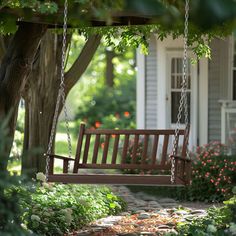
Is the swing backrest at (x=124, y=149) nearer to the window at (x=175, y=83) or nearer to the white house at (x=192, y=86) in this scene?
the white house at (x=192, y=86)

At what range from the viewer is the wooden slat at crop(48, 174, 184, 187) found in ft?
22.3

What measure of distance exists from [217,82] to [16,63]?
23.6ft

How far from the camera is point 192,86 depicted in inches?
544

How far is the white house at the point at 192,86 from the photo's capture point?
44.5 feet

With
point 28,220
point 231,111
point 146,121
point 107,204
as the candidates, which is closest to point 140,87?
point 146,121

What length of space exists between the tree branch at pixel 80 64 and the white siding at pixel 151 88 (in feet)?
13.2

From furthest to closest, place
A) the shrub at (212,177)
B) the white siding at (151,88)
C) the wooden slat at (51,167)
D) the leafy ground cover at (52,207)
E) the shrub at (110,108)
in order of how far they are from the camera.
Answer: the shrub at (110,108) < the white siding at (151,88) < the shrub at (212,177) < the wooden slat at (51,167) < the leafy ground cover at (52,207)

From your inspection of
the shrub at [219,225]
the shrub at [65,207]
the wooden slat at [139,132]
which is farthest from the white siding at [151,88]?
the shrub at [219,225]

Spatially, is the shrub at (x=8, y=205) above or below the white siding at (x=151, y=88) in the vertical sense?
below

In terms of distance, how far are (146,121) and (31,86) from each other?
469 cm

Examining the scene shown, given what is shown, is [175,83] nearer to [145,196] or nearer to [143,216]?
[145,196]

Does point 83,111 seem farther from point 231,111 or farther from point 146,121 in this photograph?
point 231,111

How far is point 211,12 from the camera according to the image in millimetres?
1852

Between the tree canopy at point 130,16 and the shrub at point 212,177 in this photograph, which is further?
the shrub at point 212,177
